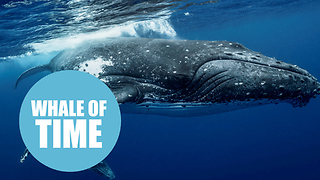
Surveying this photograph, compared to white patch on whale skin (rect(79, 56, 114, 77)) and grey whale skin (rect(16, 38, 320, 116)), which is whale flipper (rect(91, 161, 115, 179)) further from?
white patch on whale skin (rect(79, 56, 114, 77))

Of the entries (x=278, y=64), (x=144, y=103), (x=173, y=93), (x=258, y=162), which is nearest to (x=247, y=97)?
(x=278, y=64)

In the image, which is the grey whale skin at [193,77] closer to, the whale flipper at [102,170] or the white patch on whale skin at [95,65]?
the white patch on whale skin at [95,65]

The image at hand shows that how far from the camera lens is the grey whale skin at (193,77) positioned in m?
3.88

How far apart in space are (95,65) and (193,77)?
7.61 ft

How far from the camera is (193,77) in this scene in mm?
4242

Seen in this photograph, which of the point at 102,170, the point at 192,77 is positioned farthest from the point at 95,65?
the point at 102,170

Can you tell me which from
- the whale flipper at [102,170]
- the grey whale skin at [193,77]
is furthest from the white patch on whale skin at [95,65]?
the whale flipper at [102,170]

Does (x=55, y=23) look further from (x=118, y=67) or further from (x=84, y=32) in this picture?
(x=118, y=67)

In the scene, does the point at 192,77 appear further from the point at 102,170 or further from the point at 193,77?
the point at 102,170

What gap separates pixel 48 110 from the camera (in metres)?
4.46

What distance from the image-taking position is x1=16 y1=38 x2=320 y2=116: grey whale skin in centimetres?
388

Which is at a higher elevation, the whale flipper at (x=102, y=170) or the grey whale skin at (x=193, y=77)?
the grey whale skin at (x=193, y=77)

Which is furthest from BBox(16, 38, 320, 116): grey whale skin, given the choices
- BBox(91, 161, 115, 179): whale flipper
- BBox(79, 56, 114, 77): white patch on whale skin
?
BBox(91, 161, 115, 179): whale flipper

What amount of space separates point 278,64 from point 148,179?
27390 mm
